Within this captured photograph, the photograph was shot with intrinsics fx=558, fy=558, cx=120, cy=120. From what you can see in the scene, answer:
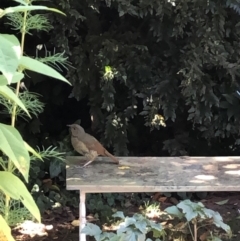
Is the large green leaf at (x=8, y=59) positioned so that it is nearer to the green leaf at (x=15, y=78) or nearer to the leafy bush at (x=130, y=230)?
the green leaf at (x=15, y=78)

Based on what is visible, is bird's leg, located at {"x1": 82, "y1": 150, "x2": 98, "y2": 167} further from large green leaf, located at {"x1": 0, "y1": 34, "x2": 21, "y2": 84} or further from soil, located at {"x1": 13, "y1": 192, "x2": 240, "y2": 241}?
large green leaf, located at {"x1": 0, "y1": 34, "x2": 21, "y2": 84}

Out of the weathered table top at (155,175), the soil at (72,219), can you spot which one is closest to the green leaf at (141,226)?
the weathered table top at (155,175)

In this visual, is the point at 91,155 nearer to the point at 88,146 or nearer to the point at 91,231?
the point at 88,146

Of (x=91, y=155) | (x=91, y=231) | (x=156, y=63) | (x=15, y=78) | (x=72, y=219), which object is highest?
(x=156, y=63)

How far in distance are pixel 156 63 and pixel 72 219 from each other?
131 centimetres

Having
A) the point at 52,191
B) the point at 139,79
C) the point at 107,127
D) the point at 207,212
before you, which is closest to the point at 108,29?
the point at 139,79

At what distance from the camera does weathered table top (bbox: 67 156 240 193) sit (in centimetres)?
303

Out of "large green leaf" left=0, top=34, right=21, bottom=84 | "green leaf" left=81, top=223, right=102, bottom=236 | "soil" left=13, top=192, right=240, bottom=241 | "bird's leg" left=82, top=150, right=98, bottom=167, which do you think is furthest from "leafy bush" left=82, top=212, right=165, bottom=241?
"soil" left=13, top=192, right=240, bottom=241

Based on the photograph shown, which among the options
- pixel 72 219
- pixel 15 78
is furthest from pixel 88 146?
pixel 15 78

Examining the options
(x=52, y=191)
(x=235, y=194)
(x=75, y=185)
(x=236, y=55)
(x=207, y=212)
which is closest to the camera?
(x=207, y=212)

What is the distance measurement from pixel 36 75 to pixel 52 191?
0.92 m

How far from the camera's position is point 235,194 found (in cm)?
467

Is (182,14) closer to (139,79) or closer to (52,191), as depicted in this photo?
(139,79)

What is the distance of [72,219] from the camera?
4.11 m
